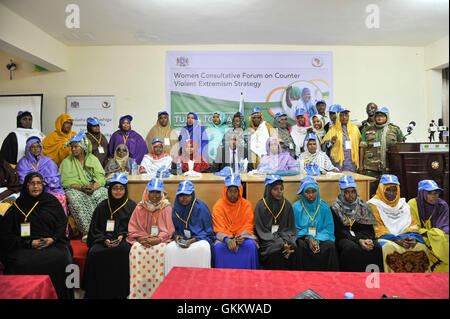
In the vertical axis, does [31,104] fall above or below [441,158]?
above

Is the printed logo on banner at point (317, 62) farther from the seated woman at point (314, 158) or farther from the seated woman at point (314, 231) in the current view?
the seated woman at point (314, 231)

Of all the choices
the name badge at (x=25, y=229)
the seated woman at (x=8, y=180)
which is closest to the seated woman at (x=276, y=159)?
the name badge at (x=25, y=229)

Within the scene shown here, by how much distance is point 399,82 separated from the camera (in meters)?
5.88

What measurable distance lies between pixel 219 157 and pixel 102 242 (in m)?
2.04

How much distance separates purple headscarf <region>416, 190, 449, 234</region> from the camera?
284cm

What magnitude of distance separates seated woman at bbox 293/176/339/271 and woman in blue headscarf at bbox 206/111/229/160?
178 centimetres

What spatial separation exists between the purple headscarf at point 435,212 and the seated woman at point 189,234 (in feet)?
6.78

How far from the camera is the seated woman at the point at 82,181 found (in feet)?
11.3

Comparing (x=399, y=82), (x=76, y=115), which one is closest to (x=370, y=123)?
(x=399, y=82)

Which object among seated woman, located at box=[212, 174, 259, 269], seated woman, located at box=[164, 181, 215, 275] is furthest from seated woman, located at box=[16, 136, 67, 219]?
seated woman, located at box=[212, 174, 259, 269]

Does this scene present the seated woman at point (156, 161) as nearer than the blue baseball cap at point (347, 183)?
No

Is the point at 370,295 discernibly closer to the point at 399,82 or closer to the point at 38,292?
the point at 38,292

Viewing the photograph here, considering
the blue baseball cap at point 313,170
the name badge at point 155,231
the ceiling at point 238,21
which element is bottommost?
the name badge at point 155,231

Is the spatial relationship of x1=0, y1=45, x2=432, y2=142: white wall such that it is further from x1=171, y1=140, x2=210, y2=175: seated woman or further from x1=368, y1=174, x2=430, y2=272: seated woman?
x1=368, y1=174, x2=430, y2=272: seated woman
